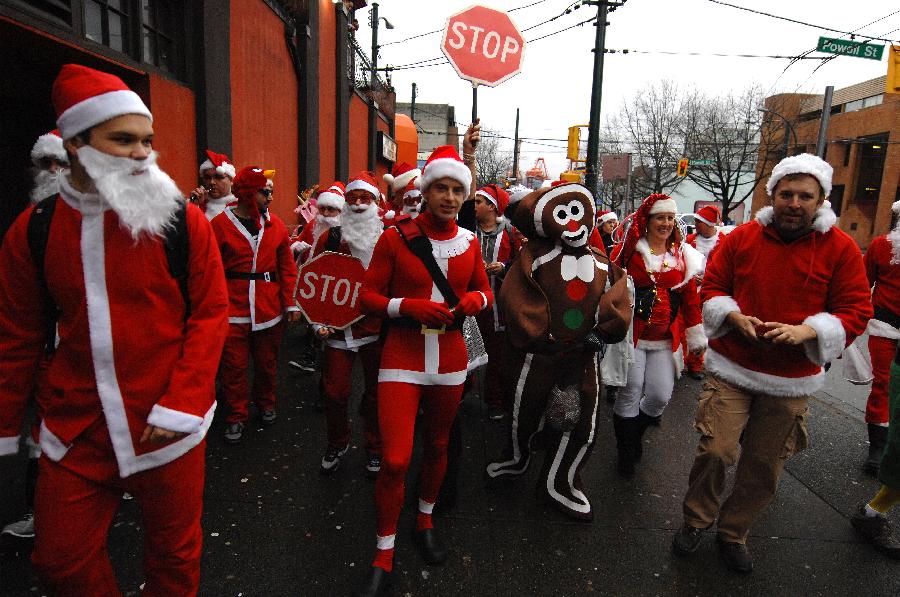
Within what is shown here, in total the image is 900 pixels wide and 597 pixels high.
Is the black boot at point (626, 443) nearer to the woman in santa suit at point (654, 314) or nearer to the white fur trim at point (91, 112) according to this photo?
the woman in santa suit at point (654, 314)

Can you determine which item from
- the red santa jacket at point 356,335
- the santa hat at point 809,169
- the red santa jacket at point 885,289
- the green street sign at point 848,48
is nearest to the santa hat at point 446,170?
the red santa jacket at point 356,335

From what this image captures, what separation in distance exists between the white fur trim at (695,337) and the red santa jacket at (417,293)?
1.80 meters

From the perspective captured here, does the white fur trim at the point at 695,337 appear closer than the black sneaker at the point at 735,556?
No

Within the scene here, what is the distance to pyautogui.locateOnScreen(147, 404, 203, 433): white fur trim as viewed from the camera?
1.75 meters

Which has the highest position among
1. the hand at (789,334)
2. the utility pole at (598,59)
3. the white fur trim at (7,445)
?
the utility pole at (598,59)

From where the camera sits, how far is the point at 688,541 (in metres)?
3.16

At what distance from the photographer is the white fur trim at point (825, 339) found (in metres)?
2.77

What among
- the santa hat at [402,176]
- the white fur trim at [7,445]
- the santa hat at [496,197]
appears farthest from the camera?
the santa hat at [402,176]

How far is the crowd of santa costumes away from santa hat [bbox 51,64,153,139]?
Result: 46 cm

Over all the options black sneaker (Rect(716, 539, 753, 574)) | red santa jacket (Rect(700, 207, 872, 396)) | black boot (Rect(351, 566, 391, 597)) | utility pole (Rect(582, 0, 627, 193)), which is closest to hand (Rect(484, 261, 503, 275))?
red santa jacket (Rect(700, 207, 872, 396))

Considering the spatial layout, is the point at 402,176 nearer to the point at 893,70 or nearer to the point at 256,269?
the point at 256,269

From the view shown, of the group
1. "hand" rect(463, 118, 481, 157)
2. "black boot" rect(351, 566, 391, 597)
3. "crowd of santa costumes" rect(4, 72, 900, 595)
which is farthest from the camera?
"hand" rect(463, 118, 481, 157)

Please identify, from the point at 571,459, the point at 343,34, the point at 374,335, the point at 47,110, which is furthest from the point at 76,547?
the point at 343,34

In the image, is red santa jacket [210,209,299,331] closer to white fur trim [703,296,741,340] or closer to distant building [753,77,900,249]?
white fur trim [703,296,741,340]
